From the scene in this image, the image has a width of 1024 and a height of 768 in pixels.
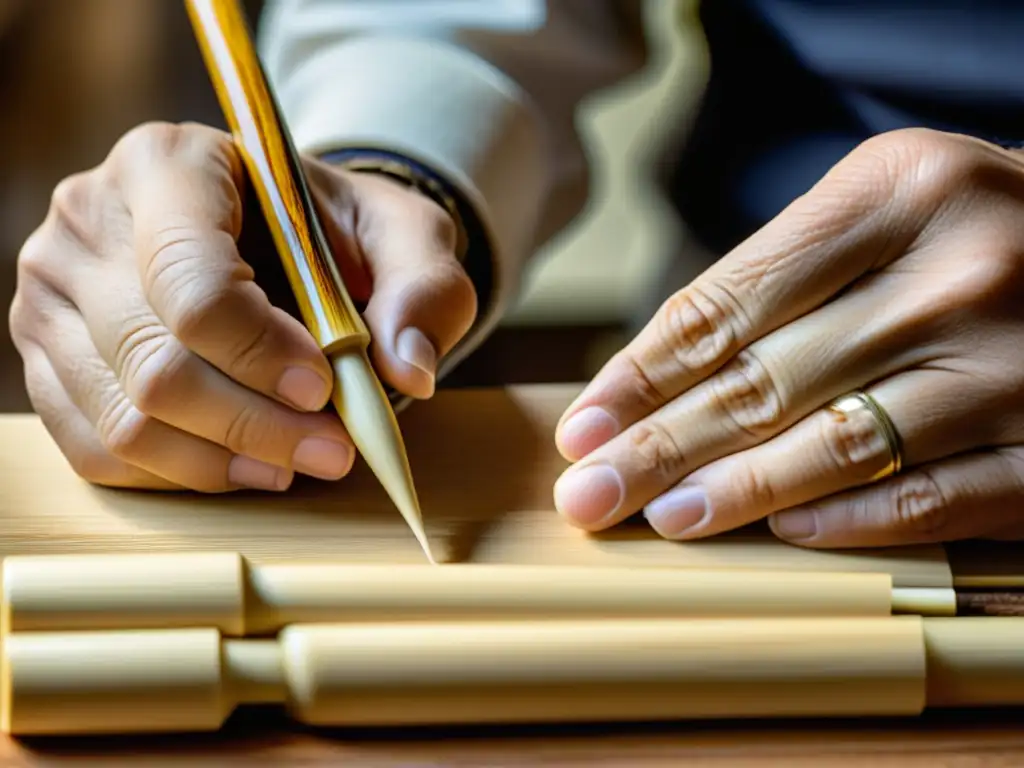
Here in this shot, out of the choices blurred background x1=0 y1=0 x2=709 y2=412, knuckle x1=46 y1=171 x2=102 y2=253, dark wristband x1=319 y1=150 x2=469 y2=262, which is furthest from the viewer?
blurred background x1=0 y1=0 x2=709 y2=412

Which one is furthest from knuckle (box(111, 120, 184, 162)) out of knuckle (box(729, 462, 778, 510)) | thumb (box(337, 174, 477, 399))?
knuckle (box(729, 462, 778, 510))

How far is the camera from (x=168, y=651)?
0.45 m

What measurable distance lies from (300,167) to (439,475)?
0.62 ft

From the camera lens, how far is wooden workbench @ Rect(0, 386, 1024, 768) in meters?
0.46

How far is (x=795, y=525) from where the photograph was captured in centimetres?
56

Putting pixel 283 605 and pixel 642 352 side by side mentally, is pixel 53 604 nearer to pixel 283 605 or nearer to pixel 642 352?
pixel 283 605

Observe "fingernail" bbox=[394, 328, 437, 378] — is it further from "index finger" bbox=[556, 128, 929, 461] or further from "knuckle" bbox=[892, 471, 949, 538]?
"knuckle" bbox=[892, 471, 949, 538]

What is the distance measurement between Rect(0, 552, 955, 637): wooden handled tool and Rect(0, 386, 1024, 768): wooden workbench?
4 centimetres

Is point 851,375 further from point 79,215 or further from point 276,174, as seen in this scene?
point 79,215

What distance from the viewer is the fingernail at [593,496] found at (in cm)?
56

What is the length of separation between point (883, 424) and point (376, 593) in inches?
10.4

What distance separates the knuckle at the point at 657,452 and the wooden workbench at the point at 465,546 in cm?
3

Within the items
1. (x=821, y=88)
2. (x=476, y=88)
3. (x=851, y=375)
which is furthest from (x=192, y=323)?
(x=821, y=88)

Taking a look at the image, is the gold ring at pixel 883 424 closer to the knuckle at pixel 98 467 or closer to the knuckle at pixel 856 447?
the knuckle at pixel 856 447
